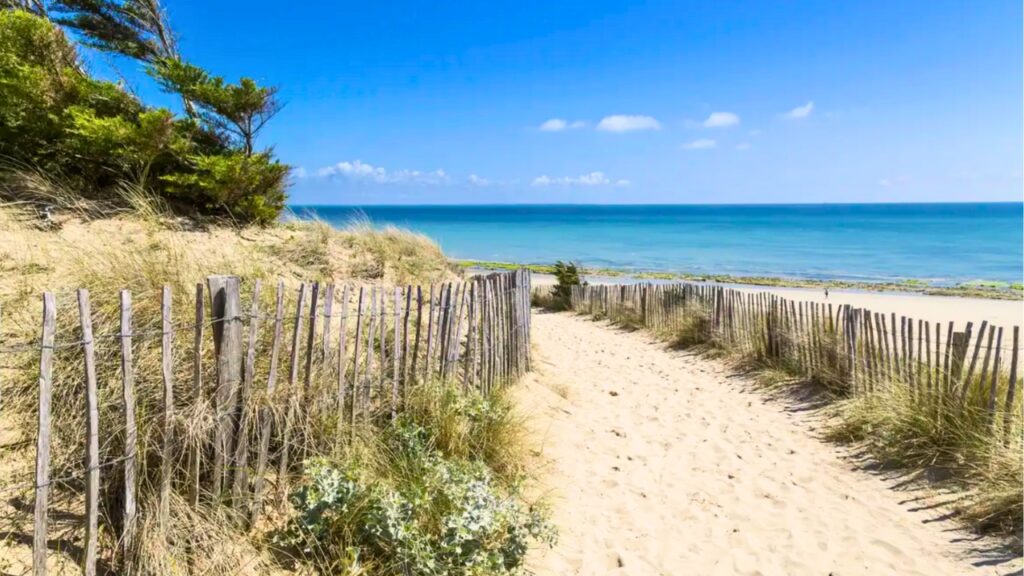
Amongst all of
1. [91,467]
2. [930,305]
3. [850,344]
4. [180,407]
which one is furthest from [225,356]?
[930,305]

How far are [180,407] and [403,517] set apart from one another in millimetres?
1323

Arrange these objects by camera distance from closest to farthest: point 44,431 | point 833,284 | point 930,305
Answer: point 44,431, point 930,305, point 833,284

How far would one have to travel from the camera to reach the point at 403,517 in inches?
113

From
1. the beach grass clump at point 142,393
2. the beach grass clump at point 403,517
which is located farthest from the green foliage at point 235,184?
the beach grass clump at point 403,517

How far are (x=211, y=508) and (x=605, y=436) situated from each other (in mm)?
3689

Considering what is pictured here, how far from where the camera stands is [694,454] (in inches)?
204

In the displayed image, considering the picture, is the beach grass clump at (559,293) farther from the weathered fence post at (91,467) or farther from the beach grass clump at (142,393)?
the weathered fence post at (91,467)

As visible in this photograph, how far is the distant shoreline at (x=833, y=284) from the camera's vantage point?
22602 millimetres

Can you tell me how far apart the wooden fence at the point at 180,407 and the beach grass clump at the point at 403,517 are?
28cm

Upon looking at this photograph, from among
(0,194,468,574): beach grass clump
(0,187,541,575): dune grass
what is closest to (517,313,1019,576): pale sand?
(0,187,541,575): dune grass

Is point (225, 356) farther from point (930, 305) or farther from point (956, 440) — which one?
point (930, 305)

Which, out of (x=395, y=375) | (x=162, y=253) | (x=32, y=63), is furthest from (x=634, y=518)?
(x=32, y=63)

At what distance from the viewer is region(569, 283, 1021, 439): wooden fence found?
4773 mm

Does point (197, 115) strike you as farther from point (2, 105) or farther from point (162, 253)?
point (162, 253)
